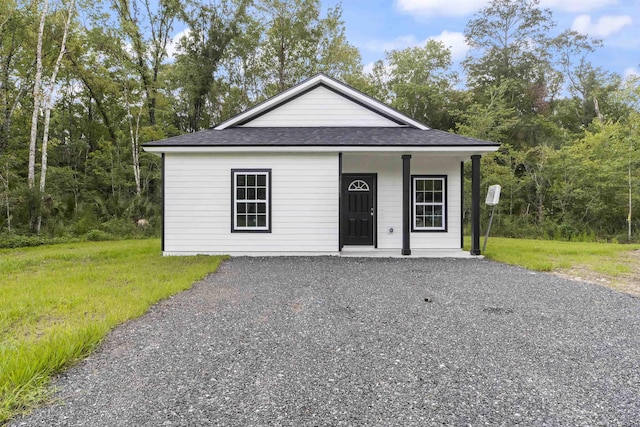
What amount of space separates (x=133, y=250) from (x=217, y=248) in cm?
244

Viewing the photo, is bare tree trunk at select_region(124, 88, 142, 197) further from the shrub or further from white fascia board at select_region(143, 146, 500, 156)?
white fascia board at select_region(143, 146, 500, 156)

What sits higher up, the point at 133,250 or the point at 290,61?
the point at 290,61

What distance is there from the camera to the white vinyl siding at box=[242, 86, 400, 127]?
10617 mm

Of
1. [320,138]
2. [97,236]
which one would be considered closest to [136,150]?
[97,236]

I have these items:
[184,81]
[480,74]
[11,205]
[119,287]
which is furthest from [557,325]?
[480,74]

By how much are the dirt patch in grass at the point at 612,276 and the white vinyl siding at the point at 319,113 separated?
5947 millimetres

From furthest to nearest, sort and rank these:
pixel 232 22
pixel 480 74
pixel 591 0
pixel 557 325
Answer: pixel 480 74, pixel 232 22, pixel 591 0, pixel 557 325

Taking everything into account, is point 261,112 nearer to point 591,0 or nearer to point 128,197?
point 128,197

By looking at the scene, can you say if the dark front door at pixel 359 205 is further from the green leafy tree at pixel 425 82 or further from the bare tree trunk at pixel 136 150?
the green leafy tree at pixel 425 82

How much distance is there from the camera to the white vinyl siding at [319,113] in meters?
10.6

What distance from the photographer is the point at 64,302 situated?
4.47 metres

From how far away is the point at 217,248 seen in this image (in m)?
8.98

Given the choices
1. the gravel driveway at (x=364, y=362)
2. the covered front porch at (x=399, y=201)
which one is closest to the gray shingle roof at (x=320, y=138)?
the covered front porch at (x=399, y=201)

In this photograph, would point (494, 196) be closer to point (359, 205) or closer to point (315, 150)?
point (359, 205)
